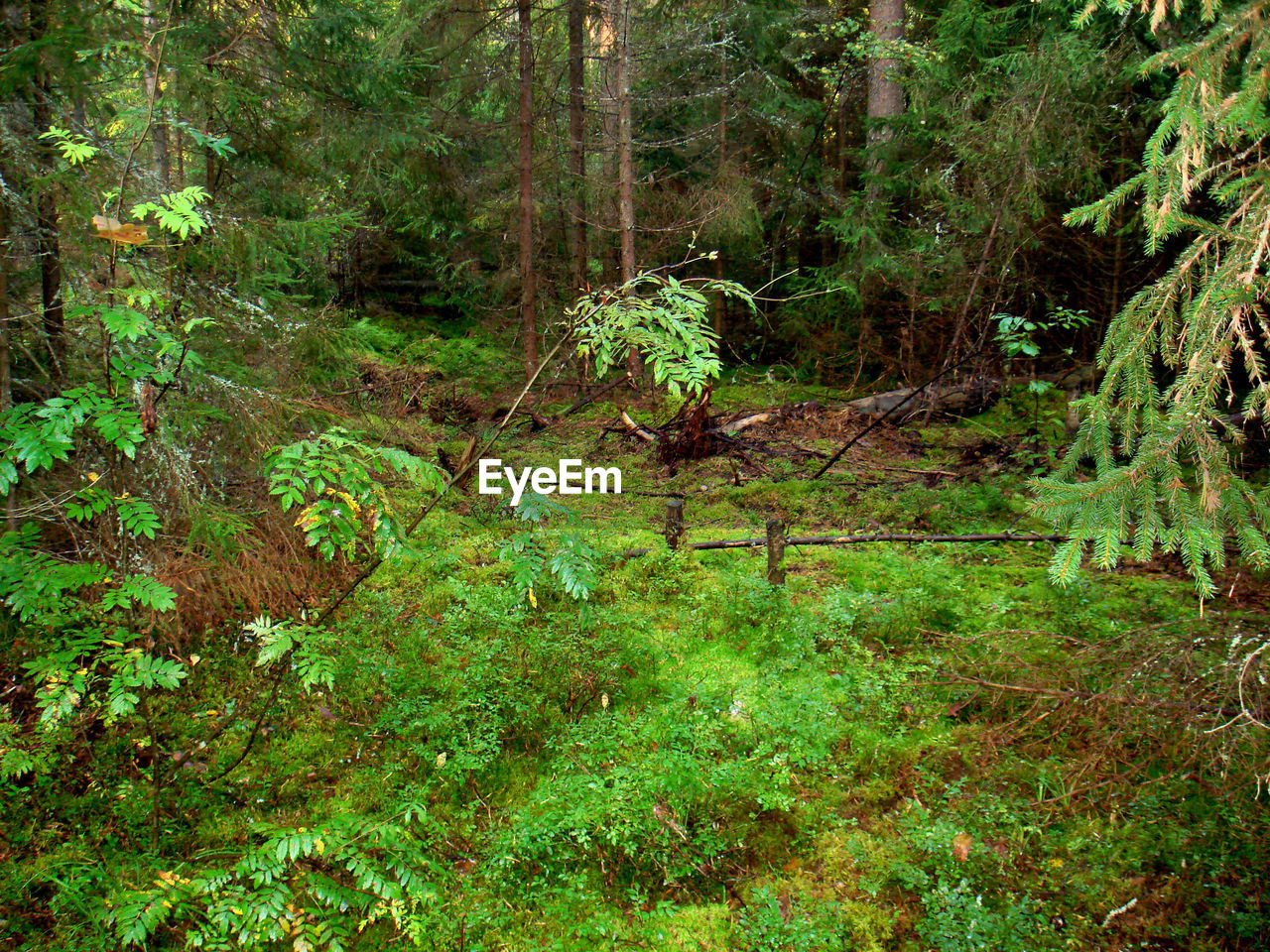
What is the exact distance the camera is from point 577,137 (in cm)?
1534

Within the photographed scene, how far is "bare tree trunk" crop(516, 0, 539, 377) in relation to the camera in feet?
41.3

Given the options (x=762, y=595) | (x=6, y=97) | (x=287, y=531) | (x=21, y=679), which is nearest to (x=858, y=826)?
(x=762, y=595)

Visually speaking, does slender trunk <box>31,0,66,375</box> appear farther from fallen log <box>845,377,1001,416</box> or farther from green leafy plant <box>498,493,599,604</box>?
fallen log <box>845,377,1001,416</box>

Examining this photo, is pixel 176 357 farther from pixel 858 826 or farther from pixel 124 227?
pixel 858 826

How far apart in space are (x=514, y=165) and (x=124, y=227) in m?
13.1

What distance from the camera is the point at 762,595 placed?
223 inches

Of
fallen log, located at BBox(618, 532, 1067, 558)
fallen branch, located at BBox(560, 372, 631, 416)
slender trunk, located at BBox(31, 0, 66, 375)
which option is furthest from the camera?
fallen branch, located at BBox(560, 372, 631, 416)

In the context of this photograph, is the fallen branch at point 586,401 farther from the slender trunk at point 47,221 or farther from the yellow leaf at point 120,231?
the yellow leaf at point 120,231

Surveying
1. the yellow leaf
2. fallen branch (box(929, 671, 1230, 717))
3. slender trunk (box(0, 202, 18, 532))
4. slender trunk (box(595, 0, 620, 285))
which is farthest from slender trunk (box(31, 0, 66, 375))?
slender trunk (box(595, 0, 620, 285))

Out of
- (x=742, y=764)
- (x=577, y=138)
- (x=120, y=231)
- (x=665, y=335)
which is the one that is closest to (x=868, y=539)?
(x=742, y=764)

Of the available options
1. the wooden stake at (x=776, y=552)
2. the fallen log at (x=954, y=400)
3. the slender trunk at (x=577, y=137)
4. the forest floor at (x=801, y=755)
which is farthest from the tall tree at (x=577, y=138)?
the forest floor at (x=801, y=755)

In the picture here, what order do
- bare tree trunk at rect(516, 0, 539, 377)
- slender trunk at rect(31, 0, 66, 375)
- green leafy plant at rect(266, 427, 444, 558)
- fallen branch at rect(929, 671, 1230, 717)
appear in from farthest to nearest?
bare tree trunk at rect(516, 0, 539, 377)
slender trunk at rect(31, 0, 66, 375)
fallen branch at rect(929, 671, 1230, 717)
green leafy plant at rect(266, 427, 444, 558)

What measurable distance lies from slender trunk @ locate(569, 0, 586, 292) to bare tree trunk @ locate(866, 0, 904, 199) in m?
5.22

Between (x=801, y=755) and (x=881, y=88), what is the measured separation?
43.1 feet
